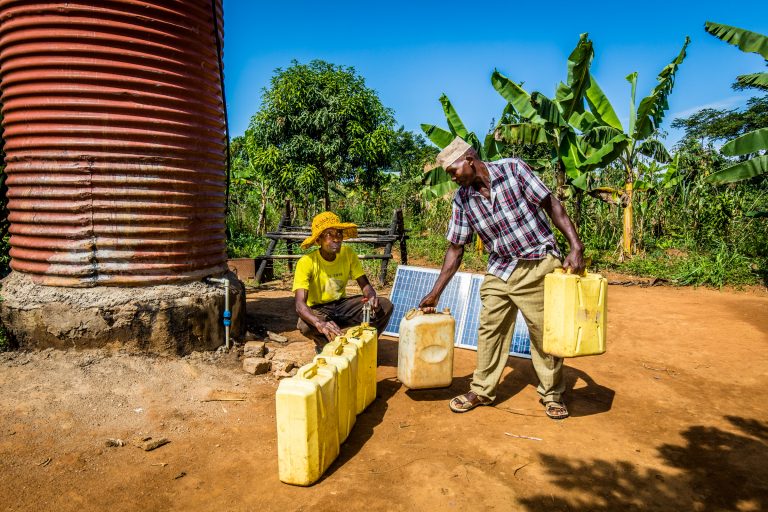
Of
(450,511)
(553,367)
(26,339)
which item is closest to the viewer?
(450,511)

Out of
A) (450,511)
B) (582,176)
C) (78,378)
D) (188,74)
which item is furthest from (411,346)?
(582,176)

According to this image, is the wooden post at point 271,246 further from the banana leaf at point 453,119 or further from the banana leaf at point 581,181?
the banana leaf at point 581,181

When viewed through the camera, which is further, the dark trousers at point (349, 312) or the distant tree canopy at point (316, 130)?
the distant tree canopy at point (316, 130)

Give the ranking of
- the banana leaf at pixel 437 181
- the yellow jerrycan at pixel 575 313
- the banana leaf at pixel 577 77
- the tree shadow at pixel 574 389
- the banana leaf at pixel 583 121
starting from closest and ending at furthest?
1. the yellow jerrycan at pixel 575 313
2. the tree shadow at pixel 574 389
3. the banana leaf at pixel 577 77
4. the banana leaf at pixel 583 121
5. the banana leaf at pixel 437 181

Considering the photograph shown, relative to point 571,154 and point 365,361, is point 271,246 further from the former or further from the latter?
point 365,361

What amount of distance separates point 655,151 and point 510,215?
9.98 meters

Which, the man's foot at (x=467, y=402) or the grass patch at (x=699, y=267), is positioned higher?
the grass patch at (x=699, y=267)

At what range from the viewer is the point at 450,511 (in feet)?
8.05

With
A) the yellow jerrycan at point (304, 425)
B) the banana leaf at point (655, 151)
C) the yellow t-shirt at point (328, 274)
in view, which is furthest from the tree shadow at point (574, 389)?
the banana leaf at point (655, 151)

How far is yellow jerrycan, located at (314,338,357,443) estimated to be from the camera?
9.66 feet

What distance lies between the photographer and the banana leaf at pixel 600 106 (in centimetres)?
962

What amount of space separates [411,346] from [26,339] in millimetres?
3108

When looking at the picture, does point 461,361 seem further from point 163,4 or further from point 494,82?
point 494,82

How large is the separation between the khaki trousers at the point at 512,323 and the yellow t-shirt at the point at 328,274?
1.31 m
